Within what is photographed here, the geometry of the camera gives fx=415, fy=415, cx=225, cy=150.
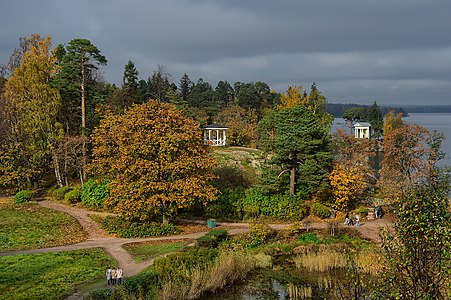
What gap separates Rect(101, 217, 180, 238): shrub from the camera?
25.8m

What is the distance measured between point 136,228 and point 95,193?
8.45m

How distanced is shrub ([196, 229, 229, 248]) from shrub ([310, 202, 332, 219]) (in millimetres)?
8411

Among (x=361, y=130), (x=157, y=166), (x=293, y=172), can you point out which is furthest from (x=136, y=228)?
(x=361, y=130)

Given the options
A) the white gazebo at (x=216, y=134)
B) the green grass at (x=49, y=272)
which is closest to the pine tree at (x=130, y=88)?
the white gazebo at (x=216, y=134)

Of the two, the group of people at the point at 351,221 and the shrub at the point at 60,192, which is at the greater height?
the shrub at the point at 60,192

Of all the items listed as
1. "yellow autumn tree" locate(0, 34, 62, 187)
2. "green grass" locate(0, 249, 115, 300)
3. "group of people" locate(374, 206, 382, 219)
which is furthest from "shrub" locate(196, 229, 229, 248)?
"yellow autumn tree" locate(0, 34, 62, 187)

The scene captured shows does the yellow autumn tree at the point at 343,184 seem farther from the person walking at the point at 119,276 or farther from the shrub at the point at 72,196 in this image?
the shrub at the point at 72,196

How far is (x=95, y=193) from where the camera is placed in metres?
33.0

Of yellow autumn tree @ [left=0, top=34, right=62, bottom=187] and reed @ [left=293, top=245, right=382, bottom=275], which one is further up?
yellow autumn tree @ [left=0, top=34, right=62, bottom=187]

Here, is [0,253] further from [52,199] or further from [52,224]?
[52,199]

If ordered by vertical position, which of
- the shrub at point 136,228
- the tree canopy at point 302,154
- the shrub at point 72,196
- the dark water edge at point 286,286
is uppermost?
the tree canopy at point 302,154

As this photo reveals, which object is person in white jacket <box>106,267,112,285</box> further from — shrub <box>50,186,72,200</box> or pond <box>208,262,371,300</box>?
shrub <box>50,186,72,200</box>

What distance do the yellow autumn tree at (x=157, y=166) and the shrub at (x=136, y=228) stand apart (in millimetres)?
573

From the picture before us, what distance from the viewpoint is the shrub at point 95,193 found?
32.6 meters
